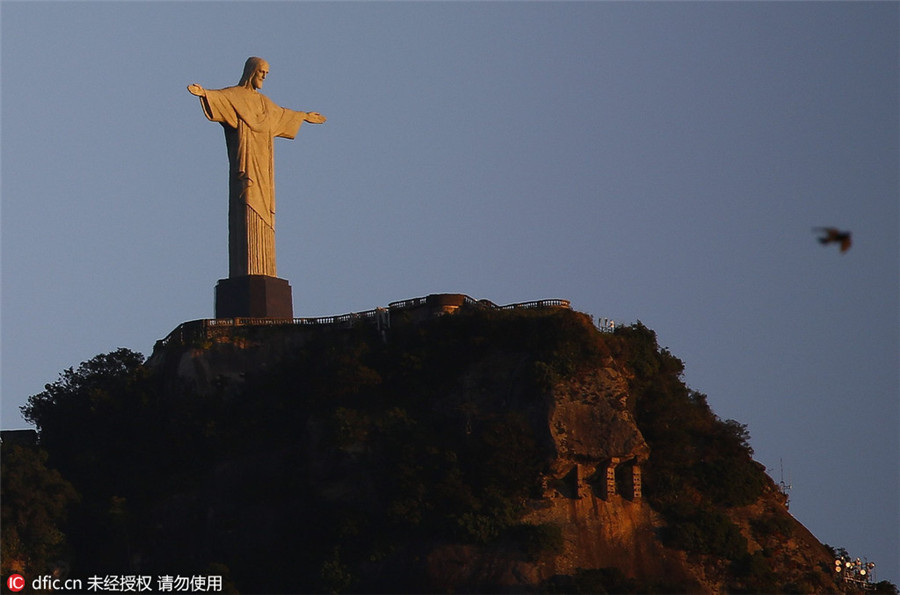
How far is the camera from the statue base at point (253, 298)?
52.6 metres

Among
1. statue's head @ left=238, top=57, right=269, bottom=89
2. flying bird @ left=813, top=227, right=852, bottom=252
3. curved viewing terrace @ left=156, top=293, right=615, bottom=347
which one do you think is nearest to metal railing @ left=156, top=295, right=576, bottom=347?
curved viewing terrace @ left=156, top=293, right=615, bottom=347

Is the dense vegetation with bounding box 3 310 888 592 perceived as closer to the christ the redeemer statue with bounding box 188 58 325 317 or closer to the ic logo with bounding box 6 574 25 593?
the ic logo with bounding box 6 574 25 593

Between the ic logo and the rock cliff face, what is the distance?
17.0 feet

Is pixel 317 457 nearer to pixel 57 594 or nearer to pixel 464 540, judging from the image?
pixel 464 540

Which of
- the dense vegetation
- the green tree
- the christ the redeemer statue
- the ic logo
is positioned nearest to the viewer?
the ic logo

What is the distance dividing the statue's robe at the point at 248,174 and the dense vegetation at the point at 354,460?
195 inches

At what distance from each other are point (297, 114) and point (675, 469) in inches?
786

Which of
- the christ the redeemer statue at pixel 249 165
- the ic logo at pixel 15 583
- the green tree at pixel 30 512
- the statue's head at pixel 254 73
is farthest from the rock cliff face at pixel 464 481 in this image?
the statue's head at pixel 254 73

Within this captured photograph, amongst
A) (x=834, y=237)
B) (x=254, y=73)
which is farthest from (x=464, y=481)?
(x=834, y=237)

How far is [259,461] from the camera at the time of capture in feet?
160

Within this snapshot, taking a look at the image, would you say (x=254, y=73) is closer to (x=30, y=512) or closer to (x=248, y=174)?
(x=248, y=174)

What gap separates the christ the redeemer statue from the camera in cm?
5381

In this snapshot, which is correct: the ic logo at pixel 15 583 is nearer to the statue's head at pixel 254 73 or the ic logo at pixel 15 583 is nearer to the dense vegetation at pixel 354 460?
the dense vegetation at pixel 354 460

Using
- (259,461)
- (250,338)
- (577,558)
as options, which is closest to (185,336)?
(250,338)
